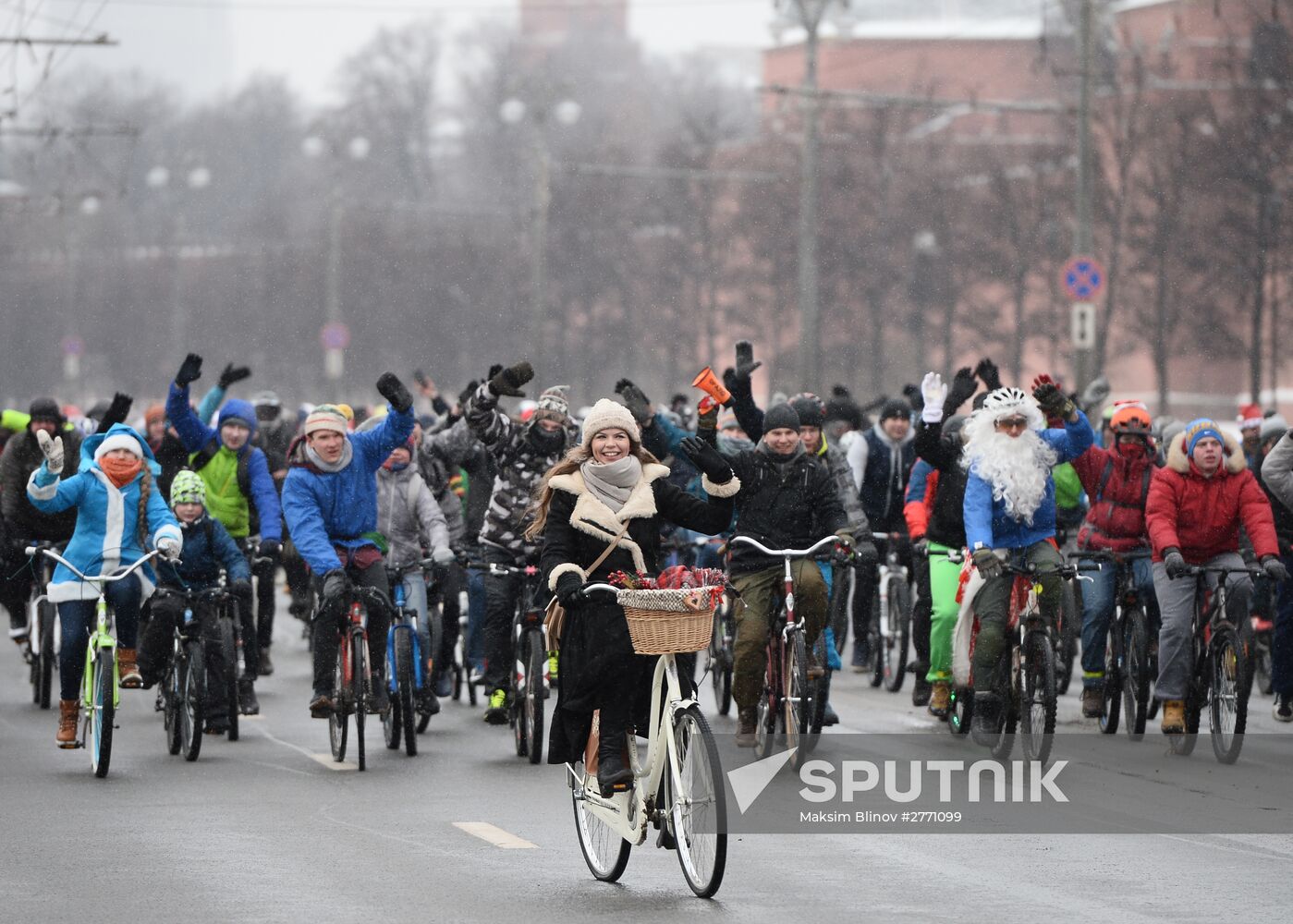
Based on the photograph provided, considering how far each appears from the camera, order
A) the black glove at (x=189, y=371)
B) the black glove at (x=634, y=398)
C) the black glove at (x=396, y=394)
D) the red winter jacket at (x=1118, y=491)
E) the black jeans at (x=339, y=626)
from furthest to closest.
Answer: the black glove at (x=189, y=371) → the red winter jacket at (x=1118, y=491) → the black glove at (x=634, y=398) → the black jeans at (x=339, y=626) → the black glove at (x=396, y=394)

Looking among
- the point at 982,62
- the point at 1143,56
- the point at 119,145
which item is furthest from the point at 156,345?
the point at 1143,56

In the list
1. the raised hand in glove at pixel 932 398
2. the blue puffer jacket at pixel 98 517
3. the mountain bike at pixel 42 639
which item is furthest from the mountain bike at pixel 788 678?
the mountain bike at pixel 42 639

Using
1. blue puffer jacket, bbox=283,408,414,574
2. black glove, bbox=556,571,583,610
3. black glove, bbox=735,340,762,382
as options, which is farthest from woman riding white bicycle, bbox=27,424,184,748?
black glove, bbox=556,571,583,610

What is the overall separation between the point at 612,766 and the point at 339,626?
164 inches

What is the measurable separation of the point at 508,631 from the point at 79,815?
123 inches

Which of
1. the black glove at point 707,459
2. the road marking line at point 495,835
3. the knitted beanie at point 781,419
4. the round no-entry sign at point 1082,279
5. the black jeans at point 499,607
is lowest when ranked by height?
the road marking line at point 495,835

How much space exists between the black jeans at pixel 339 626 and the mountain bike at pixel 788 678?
1.86 metres

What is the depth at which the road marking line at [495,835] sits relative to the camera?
10102 millimetres

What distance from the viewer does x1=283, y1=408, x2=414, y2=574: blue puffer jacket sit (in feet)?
40.6

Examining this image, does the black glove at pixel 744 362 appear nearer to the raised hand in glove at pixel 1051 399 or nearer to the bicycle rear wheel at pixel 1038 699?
the raised hand in glove at pixel 1051 399

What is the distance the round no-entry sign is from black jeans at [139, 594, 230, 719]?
49.4 feet

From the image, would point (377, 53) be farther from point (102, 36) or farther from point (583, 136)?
point (102, 36)

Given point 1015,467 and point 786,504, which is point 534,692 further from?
point 1015,467

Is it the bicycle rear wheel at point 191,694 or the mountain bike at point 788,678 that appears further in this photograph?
the bicycle rear wheel at point 191,694
